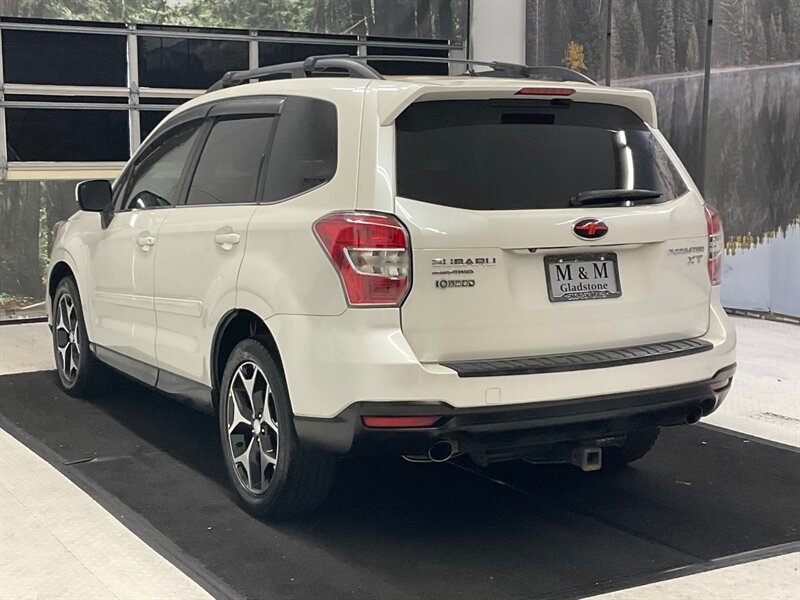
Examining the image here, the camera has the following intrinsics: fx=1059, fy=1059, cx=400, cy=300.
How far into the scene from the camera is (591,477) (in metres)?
4.94

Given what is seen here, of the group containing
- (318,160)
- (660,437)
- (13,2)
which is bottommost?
(660,437)

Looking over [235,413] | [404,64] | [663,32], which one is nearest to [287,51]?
[404,64]

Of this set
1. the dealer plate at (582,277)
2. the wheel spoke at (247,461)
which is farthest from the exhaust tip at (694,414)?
the wheel spoke at (247,461)

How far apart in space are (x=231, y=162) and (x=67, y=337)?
250cm

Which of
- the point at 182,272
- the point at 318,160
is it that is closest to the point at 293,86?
the point at 318,160

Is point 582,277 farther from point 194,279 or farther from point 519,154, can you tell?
point 194,279

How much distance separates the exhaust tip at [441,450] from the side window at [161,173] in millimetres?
2089

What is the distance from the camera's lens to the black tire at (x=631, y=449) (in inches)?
196

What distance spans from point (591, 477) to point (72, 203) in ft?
22.7

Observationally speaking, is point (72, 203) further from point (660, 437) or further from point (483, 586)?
point (483, 586)

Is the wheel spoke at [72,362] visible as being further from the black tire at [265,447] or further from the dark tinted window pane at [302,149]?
the dark tinted window pane at [302,149]

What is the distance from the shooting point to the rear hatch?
145 inches

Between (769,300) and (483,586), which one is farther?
(769,300)

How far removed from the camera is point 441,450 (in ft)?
12.1
